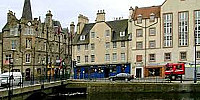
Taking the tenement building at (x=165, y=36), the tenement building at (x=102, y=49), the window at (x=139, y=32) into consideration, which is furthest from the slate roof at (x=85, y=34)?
the window at (x=139, y=32)

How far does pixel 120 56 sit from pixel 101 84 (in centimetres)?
2105

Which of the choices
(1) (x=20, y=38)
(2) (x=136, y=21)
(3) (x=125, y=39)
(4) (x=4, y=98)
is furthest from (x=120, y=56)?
(4) (x=4, y=98)

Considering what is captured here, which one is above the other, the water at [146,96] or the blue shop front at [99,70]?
the blue shop front at [99,70]

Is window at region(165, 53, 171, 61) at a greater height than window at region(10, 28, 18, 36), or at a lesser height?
lesser

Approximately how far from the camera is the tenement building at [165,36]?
5997 centimetres

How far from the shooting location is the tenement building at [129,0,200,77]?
2361 inches

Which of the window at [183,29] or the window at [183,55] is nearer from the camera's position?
the window at [183,55]

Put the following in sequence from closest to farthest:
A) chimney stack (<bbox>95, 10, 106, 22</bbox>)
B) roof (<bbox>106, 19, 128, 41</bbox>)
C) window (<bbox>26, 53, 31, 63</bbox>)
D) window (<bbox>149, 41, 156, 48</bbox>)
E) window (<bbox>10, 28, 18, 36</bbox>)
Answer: window (<bbox>149, 41, 156, 48</bbox>) < window (<bbox>26, 53, 31, 63</bbox>) < roof (<bbox>106, 19, 128, 41</bbox>) < window (<bbox>10, 28, 18, 36</bbox>) < chimney stack (<bbox>95, 10, 106, 22</bbox>)

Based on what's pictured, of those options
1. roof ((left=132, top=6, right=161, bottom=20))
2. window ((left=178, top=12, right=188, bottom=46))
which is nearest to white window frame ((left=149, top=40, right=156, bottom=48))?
window ((left=178, top=12, right=188, bottom=46))

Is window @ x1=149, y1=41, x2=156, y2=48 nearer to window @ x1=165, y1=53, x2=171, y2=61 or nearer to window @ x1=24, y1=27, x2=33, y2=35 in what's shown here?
window @ x1=165, y1=53, x2=171, y2=61

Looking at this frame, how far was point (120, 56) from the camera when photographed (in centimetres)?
6631

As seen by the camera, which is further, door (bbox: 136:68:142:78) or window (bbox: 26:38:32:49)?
window (bbox: 26:38:32:49)

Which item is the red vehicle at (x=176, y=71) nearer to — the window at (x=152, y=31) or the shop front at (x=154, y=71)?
the shop front at (x=154, y=71)

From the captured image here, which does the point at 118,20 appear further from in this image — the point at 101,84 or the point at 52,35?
the point at 101,84
